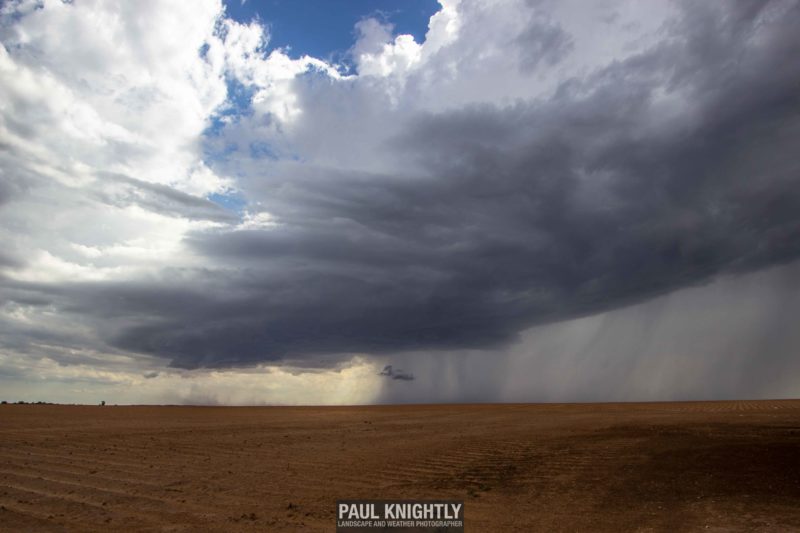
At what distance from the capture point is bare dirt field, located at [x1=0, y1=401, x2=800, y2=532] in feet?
43.7

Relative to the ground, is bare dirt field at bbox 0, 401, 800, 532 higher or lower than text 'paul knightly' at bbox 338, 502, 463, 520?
higher

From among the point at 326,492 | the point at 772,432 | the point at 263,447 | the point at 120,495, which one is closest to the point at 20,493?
the point at 120,495

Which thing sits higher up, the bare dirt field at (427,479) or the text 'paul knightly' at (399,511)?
the bare dirt field at (427,479)

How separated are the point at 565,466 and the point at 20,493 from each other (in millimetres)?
Result: 17372

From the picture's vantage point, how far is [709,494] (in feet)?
48.8

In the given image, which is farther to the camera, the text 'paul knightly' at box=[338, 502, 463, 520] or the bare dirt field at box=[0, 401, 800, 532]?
the text 'paul knightly' at box=[338, 502, 463, 520]

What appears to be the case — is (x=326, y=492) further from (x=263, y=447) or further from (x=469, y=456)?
(x=263, y=447)

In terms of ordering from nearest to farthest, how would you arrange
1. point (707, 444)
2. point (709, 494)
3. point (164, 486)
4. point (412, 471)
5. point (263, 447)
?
point (709, 494)
point (164, 486)
point (412, 471)
point (707, 444)
point (263, 447)

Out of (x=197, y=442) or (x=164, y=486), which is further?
(x=197, y=442)

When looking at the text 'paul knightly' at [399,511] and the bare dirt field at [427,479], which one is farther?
the text 'paul knightly' at [399,511]

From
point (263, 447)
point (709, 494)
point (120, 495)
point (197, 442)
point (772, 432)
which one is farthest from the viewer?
point (197, 442)

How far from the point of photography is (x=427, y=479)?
18.3m

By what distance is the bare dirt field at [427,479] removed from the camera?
13312 millimetres

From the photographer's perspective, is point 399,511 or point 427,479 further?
point 427,479
